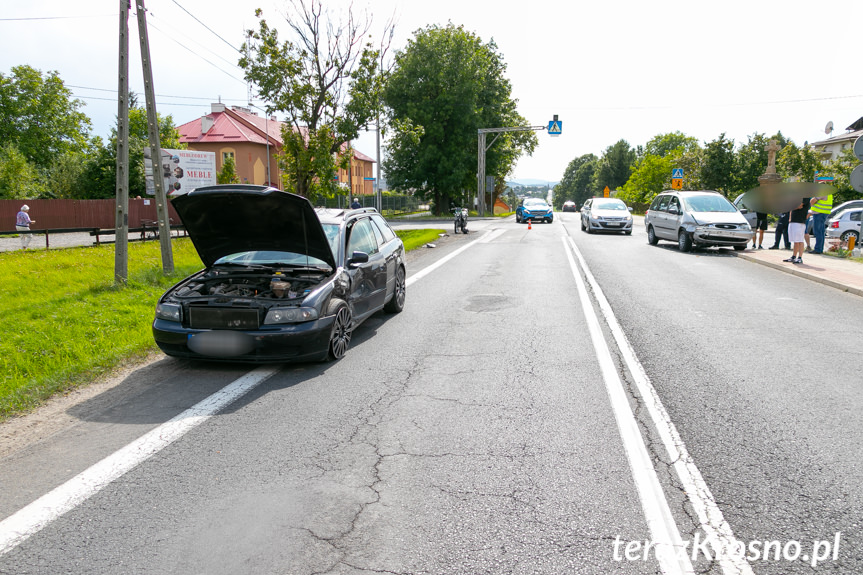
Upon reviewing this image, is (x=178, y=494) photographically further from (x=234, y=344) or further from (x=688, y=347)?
(x=688, y=347)

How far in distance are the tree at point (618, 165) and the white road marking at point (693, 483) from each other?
110 m

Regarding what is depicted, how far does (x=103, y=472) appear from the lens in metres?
3.76

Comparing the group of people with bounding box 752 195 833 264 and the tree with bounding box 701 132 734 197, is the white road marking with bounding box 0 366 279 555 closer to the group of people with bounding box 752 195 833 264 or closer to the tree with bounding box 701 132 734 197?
the group of people with bounding box 752 195 833 264

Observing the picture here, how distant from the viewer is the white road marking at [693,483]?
2.85 metres

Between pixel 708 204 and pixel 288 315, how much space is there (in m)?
16.5

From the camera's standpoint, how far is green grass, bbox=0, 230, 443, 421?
225 inches

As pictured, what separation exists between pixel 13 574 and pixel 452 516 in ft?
6.70

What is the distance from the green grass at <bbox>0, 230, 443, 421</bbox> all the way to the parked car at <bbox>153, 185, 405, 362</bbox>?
0.97m

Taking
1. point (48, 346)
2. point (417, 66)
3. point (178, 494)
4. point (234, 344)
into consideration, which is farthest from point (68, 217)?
point (178, 494)

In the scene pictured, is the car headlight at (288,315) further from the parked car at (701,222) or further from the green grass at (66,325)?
the parked car at (701,222)

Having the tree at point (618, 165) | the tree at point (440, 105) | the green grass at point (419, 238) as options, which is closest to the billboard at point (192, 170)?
the green grass at point (419, 238)

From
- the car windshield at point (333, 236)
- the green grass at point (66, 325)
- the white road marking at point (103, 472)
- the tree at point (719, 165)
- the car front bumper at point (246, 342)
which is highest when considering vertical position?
the tree at point (719, 165)

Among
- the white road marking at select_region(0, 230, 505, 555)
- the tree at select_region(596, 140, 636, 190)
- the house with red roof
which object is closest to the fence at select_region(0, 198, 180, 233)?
the house with red roof

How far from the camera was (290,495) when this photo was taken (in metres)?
3.44
